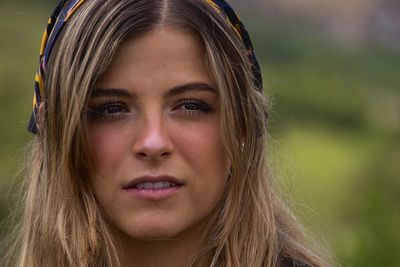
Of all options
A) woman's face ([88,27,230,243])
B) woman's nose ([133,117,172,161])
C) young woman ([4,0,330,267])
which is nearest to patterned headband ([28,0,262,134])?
young woman ([4,0,330,267])

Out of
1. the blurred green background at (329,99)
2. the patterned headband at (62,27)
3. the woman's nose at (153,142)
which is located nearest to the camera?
the woman's nose at (153,142)

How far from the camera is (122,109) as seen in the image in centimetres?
301

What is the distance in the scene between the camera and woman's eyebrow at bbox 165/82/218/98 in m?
2.99

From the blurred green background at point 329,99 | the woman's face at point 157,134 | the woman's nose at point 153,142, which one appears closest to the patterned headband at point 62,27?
the woman's face at point 157,134

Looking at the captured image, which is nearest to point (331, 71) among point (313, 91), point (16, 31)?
point (313, 91)

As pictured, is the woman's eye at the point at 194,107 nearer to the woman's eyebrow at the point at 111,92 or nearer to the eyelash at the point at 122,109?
the eyelash at the point at 122,109

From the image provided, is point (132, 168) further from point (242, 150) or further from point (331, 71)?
point (331, 71)

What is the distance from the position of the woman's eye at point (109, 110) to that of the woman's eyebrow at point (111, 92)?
3cm

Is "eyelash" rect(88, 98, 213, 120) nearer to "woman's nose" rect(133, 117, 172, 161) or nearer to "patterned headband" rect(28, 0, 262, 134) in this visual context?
"woman's nose" rect(133, 117, 172, 161)

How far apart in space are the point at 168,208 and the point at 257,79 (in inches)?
22.7

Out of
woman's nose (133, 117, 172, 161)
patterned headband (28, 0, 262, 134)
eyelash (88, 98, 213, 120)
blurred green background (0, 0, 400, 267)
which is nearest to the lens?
woman's nose (133, 117, 172, 161)

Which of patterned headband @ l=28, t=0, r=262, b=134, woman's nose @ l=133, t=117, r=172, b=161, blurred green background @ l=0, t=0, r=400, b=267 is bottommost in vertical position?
woman's nose @ l=133, t=117, r=172, b=161

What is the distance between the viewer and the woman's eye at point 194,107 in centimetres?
301

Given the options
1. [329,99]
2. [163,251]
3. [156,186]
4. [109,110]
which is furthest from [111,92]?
[329,99]
